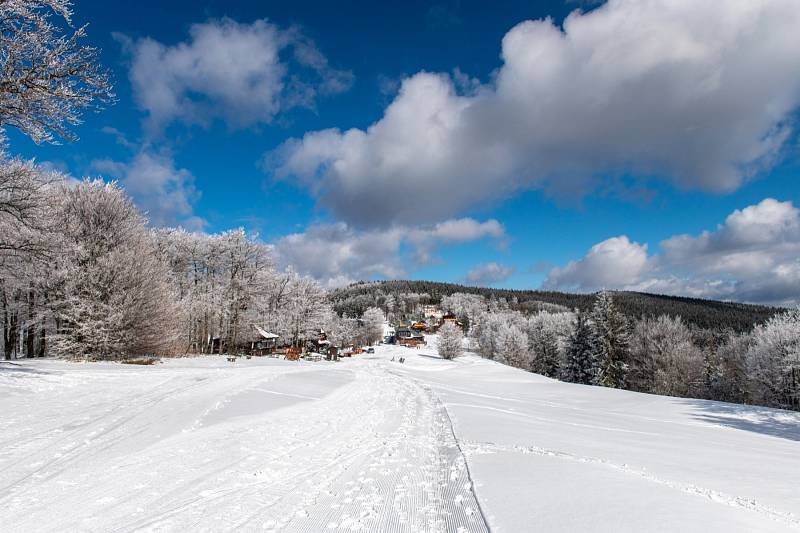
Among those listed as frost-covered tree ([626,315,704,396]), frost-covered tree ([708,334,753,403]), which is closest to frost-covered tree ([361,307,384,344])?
frost-covered tree ([626,315,704,396])

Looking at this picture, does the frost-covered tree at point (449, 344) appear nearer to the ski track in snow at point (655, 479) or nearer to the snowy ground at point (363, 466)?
the snowy ground at point (363, 466)

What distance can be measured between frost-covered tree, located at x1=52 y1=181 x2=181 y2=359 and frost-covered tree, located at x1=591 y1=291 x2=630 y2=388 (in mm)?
39312

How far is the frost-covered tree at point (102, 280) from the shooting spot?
22.3 m

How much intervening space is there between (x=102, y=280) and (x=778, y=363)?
48.3m

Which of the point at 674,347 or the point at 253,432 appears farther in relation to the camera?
the point at 674,347

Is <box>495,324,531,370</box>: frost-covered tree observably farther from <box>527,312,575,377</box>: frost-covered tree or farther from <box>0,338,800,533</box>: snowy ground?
<box>0,338,800,533</box>: snowy ground

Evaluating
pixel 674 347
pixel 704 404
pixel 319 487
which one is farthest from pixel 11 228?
pixel 674 347

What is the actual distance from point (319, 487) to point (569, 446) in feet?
16.5

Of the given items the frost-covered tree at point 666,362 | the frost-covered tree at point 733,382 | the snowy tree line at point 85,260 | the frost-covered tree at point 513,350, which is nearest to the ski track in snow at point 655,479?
the snowy tree line at point 85,260

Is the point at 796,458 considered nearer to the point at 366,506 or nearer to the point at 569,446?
the point at 569,446

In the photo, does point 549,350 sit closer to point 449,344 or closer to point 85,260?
point 449,344

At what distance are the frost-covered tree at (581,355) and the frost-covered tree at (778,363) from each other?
1268cm

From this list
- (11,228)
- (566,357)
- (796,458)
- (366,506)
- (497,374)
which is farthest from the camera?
(566,357)

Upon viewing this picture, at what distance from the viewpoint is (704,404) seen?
16.5 metres
